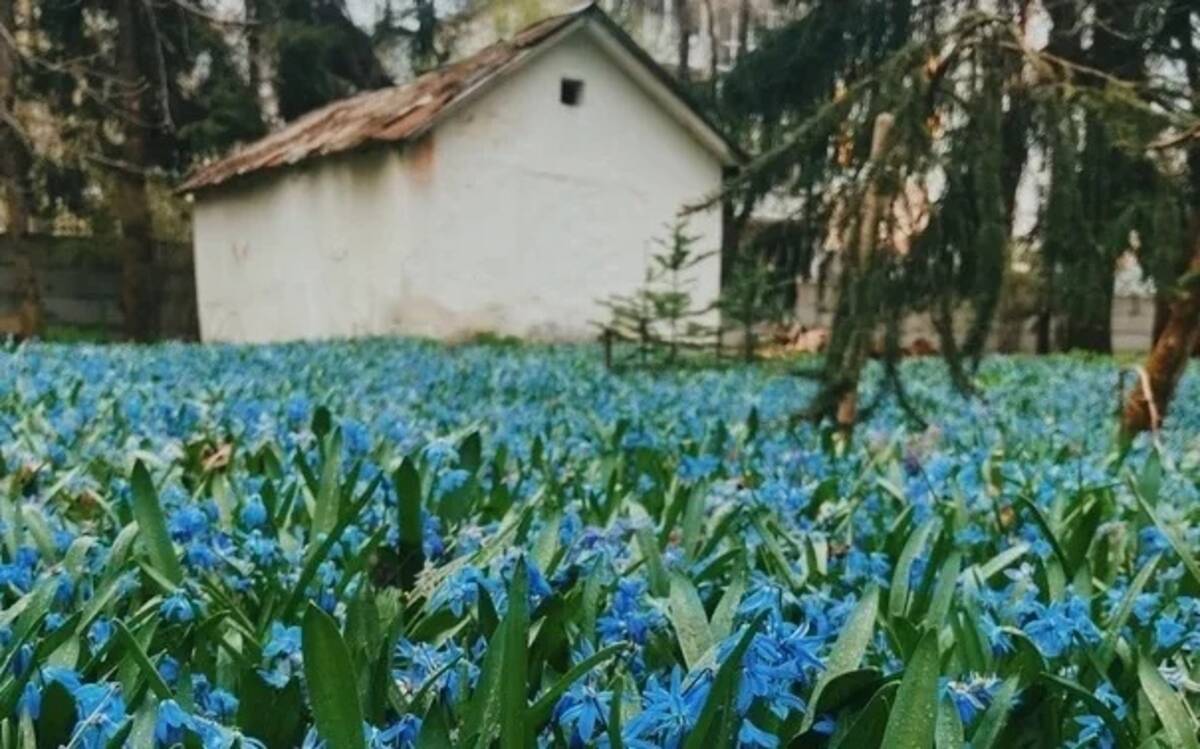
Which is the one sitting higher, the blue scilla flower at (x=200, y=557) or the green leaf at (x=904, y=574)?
the blue scilla flower at (x=200, y=557)

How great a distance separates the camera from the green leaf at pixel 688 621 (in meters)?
1.43

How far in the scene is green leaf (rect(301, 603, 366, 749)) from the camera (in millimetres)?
1083

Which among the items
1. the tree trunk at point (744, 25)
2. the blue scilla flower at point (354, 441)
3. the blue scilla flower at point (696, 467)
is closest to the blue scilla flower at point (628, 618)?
the blue scilla flower at point (696, 467)

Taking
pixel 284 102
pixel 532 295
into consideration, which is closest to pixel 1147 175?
pixel 532 295

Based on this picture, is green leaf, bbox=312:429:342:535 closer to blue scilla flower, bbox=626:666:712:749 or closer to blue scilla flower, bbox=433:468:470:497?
blue scilla flower, bbox=433:468:470:497

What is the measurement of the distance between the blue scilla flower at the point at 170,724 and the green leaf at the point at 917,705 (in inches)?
23.5

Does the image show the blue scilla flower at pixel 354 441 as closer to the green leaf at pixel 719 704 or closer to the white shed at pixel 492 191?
the green leaf at pixel 719 704

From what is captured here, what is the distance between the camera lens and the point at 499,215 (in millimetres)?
18359

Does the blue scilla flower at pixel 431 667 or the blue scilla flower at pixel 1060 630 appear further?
the blue scilla flower at pixel 1060 630

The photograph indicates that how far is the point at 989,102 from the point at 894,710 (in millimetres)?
4214

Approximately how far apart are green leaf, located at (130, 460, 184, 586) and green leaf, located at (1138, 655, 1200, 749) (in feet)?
4.03

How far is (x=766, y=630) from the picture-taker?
1.23m

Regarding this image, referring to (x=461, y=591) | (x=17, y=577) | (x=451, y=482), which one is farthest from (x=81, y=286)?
(x=461, y=591)

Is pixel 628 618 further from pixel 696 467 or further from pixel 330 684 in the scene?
pixel 696 467
